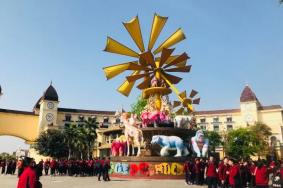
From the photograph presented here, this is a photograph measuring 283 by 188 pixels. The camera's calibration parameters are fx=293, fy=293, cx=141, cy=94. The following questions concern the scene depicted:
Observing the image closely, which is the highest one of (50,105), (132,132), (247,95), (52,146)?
(247,95)

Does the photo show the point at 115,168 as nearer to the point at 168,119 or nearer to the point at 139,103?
the point at 168,119

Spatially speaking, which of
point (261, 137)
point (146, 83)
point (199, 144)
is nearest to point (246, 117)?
point (261, 137)

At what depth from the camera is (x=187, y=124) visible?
25.0 m

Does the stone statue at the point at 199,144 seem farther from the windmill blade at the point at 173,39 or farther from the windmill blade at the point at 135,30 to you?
the windmill blade at the point at 135,30

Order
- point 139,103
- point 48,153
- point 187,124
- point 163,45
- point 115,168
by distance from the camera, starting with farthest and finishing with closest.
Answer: point 139,103
point 48,153
point 163,45
point 187,124
point 115,168

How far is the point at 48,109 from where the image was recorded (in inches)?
2810

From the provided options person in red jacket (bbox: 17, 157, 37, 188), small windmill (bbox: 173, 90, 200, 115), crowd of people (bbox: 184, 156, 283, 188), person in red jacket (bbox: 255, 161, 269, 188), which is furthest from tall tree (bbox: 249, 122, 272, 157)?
person in red jacket (bbox: 17, 157, 37, 188)

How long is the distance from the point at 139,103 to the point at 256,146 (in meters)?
22.9

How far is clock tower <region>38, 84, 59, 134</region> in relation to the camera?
2710 inches

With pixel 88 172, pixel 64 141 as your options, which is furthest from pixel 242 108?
pixel 88 172

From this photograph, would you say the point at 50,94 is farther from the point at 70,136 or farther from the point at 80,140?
the point at 80,140

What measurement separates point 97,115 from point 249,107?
3996 centimetres

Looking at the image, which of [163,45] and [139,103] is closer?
[163,45]

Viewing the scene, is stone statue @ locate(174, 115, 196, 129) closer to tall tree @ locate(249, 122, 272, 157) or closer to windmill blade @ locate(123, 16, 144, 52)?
windmill blade @ locate(123, 16, 144, 52)
